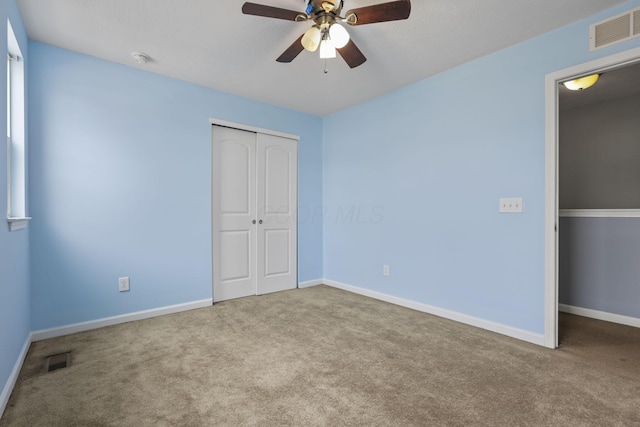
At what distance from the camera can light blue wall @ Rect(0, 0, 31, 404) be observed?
1.66m

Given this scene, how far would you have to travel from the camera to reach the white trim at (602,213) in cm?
293

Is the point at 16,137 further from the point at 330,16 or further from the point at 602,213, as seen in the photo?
the point at 602,213

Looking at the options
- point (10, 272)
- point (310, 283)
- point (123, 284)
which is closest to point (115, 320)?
point (123, 284)

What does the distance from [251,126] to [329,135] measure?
1.20 m

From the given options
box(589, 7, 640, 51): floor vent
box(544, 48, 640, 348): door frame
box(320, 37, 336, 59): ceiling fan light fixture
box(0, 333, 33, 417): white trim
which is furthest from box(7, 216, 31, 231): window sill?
box(589, 7, 640, 51): floor vent

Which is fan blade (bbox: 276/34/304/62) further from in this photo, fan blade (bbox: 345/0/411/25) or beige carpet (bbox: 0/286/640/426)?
beige carpet (bbox: 0/286/640/426)

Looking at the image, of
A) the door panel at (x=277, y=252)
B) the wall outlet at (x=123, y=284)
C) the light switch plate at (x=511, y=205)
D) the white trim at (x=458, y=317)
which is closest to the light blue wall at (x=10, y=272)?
the wall outlet at (x=123, y=284)

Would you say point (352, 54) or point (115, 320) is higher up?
point (352, 54)

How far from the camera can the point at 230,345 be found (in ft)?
7.94

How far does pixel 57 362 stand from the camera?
6.99ft

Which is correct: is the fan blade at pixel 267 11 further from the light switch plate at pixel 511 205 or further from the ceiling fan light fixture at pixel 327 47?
the light switch plate at pixel 511 205

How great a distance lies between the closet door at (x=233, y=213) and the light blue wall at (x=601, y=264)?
11.9 feet

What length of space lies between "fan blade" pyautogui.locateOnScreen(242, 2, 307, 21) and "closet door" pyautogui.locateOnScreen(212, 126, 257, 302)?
1953mm

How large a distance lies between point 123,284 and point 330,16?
2.93 meters
